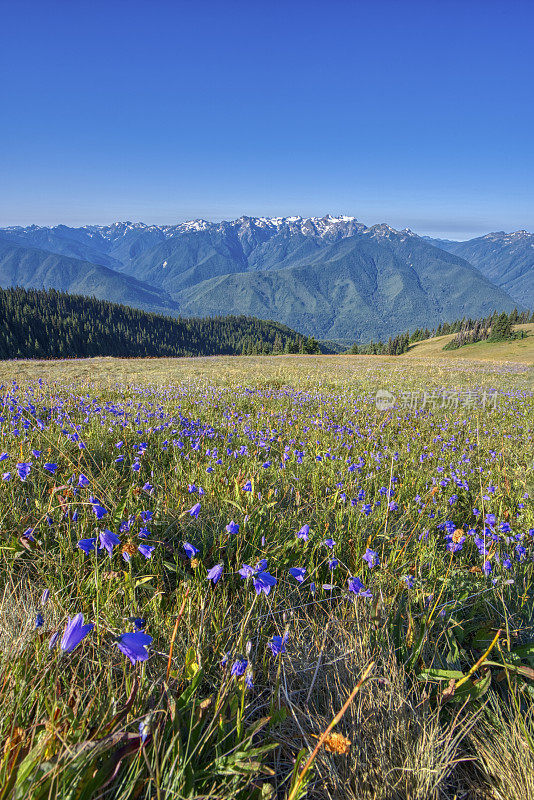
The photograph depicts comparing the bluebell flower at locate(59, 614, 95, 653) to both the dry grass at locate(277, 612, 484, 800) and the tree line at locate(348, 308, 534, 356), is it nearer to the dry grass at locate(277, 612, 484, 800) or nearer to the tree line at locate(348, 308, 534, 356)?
the dry grass at locate(277, 612, 484, 800)

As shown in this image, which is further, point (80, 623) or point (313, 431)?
point (313, 431)

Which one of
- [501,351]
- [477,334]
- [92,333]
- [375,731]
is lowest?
[92,333]

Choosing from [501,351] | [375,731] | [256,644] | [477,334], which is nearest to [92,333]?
[477,334]

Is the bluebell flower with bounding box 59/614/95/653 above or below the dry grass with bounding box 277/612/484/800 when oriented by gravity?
above

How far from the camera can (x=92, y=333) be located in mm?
146625

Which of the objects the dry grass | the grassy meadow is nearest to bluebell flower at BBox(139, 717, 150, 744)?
the grassy meadow

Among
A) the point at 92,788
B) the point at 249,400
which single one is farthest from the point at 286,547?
the point at 249,400

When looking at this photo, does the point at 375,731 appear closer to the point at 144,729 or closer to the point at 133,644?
the point at 144,729

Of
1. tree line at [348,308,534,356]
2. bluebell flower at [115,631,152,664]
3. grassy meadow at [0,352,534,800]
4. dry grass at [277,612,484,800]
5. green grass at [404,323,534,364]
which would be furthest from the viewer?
tree line at [348,308,534,356]

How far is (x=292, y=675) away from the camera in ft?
5.72

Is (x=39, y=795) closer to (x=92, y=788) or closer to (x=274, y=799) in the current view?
(x=92, y=788)

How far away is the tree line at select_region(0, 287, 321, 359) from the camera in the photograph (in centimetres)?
12531

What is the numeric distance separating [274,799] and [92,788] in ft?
1.98

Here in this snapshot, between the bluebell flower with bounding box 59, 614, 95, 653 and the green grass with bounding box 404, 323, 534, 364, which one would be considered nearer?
the bluebell flower with bounding box 59, 614, 95, 653
